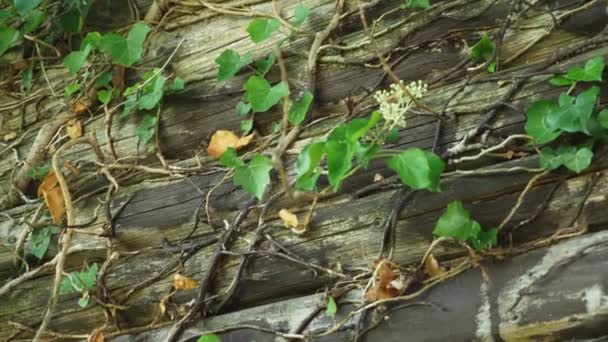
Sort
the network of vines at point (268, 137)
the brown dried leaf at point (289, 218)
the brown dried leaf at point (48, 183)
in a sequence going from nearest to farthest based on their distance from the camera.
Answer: the network of vines at point (268, 137) → the brown dried leaf at point (289, 218) → the brown dried leaf at point (48, 183)

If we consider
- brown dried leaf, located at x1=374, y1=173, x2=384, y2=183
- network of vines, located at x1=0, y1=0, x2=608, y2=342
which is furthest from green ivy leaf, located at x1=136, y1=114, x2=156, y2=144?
brown dried leaf, located at x1=374, y1=173, x2=384, y2=183

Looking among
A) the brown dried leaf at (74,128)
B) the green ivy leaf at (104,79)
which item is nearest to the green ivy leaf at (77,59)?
the green ivy leaf at (104,79)

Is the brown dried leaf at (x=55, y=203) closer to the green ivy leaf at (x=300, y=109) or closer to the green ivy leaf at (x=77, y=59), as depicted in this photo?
the green ivy leaf at (x=77, y=59)

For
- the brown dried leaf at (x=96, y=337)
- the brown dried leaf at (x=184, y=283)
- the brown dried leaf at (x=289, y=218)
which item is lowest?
the brown dried leaf at (x=96, y=337)

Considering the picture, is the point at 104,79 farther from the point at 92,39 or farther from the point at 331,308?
the point at 331,308

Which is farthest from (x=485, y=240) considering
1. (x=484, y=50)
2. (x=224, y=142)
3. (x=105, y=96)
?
(x=105, y=96)

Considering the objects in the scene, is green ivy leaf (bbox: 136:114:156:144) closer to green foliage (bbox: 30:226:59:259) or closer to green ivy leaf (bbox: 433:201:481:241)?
green foliage (bbox: 30:226:59:259)
